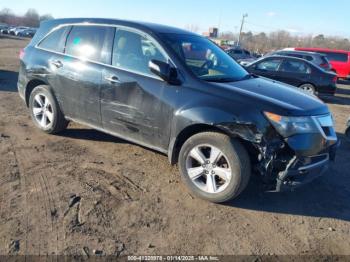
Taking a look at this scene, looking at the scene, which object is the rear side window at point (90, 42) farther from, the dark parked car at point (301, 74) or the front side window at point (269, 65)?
the front side window at point (269, 65)

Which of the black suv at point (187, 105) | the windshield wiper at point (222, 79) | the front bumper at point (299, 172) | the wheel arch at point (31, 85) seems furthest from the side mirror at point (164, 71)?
the wheel arch at point (31, 85)

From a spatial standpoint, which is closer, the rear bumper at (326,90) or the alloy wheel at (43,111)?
the alloy wheel at (43,111)

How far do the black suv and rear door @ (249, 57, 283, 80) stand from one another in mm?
7433

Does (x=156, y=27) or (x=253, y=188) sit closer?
(x=253, y=188)

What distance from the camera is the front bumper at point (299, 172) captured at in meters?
3.62

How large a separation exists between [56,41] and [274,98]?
3489 millimetres

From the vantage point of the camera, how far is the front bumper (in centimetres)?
362

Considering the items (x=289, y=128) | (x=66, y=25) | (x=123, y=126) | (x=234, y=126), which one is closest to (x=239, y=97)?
(x=234, y=126)

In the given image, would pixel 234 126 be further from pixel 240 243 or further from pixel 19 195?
pixel 19 195

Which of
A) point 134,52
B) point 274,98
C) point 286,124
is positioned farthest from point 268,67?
point 286,124

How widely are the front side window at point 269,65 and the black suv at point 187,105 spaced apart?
7.62m

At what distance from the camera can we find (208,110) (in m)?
3.82

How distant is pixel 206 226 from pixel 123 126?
179 cm

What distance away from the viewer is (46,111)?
5.68 meters
